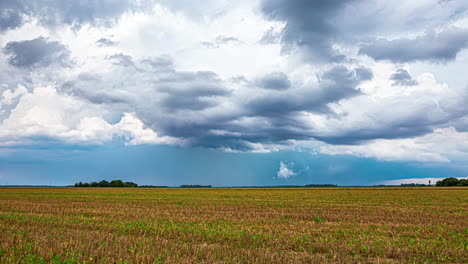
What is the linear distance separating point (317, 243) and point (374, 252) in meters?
2.17

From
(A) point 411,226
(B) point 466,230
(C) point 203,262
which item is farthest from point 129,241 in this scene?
(B) point 466,230

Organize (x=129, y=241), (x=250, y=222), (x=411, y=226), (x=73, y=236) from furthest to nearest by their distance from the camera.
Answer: (x=250, y=222), (x=411, y=226), (x=73, y=236), (x=129, y=241)

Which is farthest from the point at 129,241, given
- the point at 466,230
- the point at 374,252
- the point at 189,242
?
the point at 466,230

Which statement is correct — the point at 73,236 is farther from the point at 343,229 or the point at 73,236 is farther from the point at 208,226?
the point at 343,229

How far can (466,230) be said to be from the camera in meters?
16.6

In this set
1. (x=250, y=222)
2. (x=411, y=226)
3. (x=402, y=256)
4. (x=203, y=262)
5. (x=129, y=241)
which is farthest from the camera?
(x=250, y=222)

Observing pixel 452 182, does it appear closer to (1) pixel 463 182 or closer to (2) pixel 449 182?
(2) pixel 449 182

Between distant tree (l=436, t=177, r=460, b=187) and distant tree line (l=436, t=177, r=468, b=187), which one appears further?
Answer: distant tree (l=436, t=177, r=460, b=187)

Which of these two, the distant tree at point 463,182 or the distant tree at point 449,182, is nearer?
the distant tree at point 463,182

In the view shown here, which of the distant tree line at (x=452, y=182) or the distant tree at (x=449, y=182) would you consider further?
the distant tree at (x=449, y=182)

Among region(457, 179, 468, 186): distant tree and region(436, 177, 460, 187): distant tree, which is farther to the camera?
region(436, 177, 460, 187): distant tree

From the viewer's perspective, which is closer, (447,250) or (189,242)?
(447,250)

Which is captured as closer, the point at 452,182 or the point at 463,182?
the point at 463,182

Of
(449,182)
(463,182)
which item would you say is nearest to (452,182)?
(449,182)
